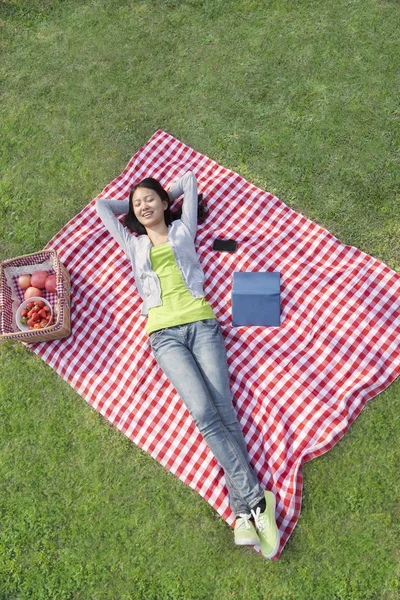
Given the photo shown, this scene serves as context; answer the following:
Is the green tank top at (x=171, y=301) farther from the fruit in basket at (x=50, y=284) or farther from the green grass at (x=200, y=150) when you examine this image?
the green grass at (x=200, y=150)

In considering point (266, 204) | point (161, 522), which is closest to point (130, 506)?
point (161, 522)

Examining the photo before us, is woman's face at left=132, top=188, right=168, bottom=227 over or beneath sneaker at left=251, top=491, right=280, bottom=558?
over

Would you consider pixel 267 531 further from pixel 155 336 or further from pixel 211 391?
pixel 155 336

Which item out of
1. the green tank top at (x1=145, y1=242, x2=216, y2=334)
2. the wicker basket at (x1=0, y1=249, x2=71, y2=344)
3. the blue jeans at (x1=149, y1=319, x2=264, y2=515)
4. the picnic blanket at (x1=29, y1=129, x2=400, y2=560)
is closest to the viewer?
the blue jeans at (x1=149, y1=319, x2=264, y2=515)

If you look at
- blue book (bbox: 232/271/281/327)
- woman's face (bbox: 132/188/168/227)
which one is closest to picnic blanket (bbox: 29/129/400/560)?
blue book (bbox: 232/271/281/327)

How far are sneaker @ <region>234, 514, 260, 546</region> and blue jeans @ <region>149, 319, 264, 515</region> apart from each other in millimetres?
75

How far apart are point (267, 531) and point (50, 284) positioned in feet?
10.9

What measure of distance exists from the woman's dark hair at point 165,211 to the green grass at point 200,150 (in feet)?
2.61

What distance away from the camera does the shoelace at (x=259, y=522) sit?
4.43 m

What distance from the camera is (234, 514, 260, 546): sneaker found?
174 inches

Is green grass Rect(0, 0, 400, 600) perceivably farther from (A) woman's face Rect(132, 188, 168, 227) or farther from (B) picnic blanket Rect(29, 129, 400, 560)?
(A) woman's face Rect(132, 188, 168, 227)

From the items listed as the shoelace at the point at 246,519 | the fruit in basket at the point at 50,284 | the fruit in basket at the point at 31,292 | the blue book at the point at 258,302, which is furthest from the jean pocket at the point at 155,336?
the shoelace at the point at 246,519

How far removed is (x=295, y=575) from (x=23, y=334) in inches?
136

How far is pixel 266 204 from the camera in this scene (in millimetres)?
5930
